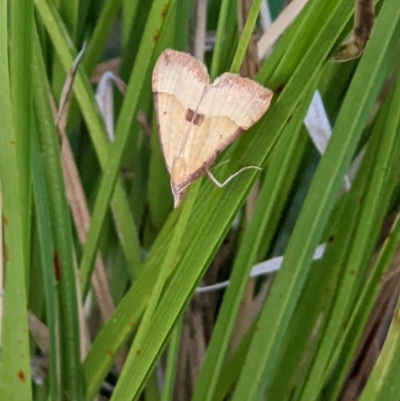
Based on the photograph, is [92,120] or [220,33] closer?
[220,33]

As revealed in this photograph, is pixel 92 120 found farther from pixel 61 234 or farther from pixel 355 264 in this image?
pixel 355 264

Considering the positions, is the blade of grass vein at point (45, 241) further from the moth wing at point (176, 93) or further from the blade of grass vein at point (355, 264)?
the blade of grass vein at point (355, 264)

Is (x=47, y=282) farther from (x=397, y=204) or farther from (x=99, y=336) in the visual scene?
(x=397, y=204)

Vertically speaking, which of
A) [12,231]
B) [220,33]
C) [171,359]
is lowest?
[171,359]

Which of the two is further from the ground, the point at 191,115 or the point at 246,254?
the point at 191,115

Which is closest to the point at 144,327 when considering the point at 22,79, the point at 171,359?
the point at 171,359

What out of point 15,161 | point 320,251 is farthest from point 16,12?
point 320,251
